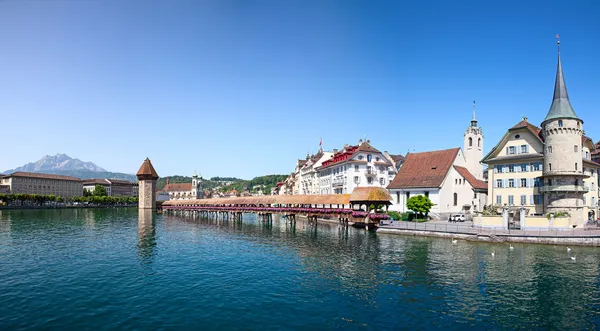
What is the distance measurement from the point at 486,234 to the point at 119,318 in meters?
36.1

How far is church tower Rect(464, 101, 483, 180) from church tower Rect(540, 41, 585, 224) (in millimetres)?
22334

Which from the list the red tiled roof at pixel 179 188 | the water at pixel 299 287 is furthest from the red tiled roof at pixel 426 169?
the red tiled roof at pixel 179 188

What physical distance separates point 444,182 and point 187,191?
154 metres

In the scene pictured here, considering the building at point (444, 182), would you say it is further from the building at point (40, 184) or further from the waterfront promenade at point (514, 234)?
the building at point (40, 184)

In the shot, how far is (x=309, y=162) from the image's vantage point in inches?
4082

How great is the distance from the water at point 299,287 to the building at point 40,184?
140417 millimetres

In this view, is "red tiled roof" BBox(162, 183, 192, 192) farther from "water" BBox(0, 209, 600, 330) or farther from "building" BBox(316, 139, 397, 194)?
"water" BBox(0, 209, 600, 330)

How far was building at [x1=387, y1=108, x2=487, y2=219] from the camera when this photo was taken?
197 feet

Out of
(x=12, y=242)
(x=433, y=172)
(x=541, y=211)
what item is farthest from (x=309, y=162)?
(x=12, y=242)

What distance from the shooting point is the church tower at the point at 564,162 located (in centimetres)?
4534

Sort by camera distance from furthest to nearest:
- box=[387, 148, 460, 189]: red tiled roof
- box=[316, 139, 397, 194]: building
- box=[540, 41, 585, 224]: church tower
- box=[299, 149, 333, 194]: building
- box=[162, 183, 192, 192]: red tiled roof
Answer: box=[162, 183, 192, 192]: red tiled roof → box=[299, 149, 333, 194]: building → box=[316, 139, 397, 194]: building → box=[387, 148, 460, 189]: red tiled roof → box=[540, 41, 585, 224]: church tower

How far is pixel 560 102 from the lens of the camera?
46719 mm

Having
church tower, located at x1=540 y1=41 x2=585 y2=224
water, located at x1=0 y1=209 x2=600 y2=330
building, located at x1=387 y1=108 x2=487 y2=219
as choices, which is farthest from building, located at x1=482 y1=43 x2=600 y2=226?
water, located at x1=0 y1=209 x2=600 y2=330

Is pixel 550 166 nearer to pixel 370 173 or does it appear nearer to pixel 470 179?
pixel 470 179
